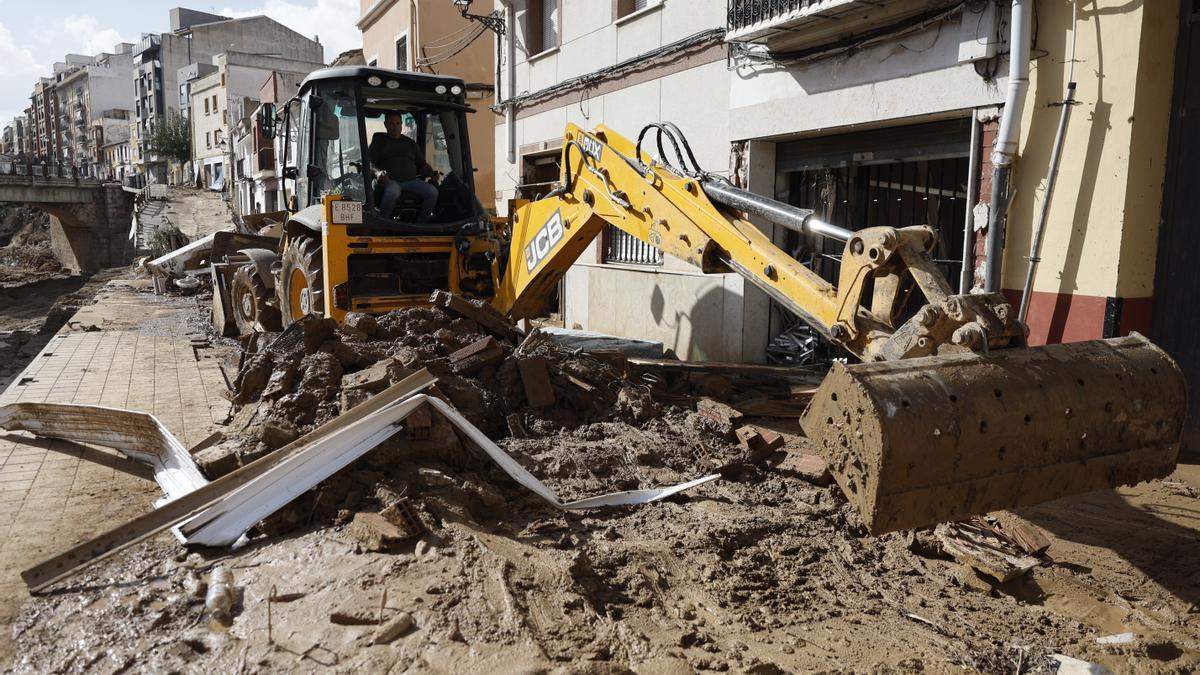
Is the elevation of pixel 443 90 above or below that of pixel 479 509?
above

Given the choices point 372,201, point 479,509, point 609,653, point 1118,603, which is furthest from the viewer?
point 372,201

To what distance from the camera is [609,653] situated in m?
3.03

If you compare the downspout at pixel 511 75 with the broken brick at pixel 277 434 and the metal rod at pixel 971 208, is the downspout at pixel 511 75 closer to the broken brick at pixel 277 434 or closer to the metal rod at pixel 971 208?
the metal rod at pixel 971 208

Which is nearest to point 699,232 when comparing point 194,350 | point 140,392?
point 140,392

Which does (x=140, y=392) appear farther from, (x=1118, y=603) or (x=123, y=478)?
(x=1118, y=603)

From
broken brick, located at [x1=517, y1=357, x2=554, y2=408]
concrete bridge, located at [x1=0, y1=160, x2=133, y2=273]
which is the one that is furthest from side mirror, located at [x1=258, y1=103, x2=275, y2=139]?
concrete bridge, located at [x1=0, y1=160, x2=133, y2=273]

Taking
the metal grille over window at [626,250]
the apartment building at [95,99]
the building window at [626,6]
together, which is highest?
the apartment building at [95,99]

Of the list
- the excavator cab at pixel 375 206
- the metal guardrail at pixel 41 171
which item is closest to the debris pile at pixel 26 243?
the metal guardrail at pixel 41 171

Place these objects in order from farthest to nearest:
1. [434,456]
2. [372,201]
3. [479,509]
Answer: [372,201] → [434,456] → [479,509]

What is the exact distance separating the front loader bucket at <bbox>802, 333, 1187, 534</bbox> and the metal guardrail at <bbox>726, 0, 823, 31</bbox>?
514 cm

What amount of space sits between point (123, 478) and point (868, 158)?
7001 mm

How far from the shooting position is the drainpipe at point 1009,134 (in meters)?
6.16

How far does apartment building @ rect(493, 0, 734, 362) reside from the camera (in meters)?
9.42

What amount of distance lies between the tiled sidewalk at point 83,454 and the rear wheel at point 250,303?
0.83 metres
